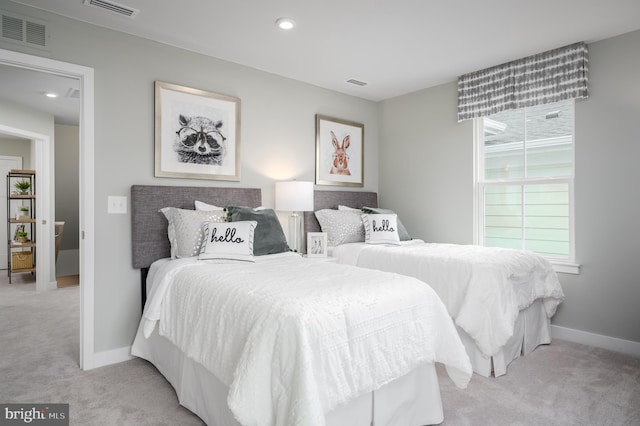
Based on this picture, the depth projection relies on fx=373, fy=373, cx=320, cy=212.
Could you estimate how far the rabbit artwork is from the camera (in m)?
4.35

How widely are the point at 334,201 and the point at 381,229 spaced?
0.77m

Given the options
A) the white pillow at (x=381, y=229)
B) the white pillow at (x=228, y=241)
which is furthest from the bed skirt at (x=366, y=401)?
the white pillow at (x=381, y=229)

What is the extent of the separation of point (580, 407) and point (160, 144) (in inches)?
133

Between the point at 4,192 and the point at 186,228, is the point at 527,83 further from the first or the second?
the point at 4,192

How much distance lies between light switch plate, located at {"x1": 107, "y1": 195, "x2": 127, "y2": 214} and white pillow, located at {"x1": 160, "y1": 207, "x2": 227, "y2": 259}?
0.89 feet

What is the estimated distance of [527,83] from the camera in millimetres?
3461

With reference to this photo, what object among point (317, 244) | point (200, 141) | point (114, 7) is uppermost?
point (114, 7)

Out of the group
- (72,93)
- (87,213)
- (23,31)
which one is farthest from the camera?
(72,93)

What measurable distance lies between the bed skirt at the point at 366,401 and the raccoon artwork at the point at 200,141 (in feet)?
5.38

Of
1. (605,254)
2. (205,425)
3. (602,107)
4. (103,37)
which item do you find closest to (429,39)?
(602,107)

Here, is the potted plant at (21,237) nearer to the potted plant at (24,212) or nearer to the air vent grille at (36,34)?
the potted plant at (24,212)

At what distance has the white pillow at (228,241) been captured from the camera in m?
2.62

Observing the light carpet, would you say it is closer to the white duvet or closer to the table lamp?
the white duvet

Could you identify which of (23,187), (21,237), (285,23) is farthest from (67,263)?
(285,23)
